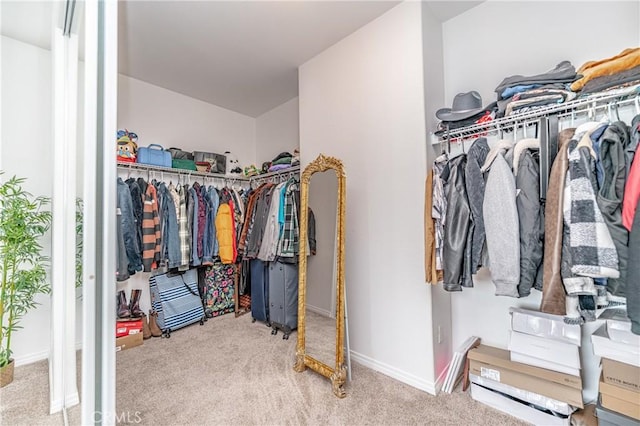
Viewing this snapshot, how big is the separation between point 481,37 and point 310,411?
2.80 meters

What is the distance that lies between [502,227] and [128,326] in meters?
3.06

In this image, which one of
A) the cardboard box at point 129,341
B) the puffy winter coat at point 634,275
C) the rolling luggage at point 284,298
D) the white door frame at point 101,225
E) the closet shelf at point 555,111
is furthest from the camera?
the rolling luggage at point 284,298

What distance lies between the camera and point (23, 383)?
6.31 feet

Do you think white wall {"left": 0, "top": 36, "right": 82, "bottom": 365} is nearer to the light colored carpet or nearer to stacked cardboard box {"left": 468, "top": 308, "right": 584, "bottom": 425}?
the light colored carpet

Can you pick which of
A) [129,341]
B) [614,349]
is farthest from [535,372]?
[129,341]

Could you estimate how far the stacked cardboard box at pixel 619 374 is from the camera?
4.15 feet

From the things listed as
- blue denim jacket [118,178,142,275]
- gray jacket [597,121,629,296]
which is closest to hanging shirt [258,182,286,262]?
blue denim jacket [118,178,142,275]

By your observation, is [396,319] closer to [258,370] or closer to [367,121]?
[258,370]

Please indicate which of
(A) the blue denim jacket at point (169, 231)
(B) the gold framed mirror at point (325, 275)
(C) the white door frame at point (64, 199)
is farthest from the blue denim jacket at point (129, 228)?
(B) the gold framed mirror at point (325, 275)

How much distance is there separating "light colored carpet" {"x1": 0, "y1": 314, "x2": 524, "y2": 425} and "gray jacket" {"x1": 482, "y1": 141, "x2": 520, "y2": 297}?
909 millimetres

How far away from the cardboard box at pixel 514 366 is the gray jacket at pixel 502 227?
0.62m

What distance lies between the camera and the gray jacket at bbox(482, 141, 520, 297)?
1.30m

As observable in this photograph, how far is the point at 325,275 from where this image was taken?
2062 mm

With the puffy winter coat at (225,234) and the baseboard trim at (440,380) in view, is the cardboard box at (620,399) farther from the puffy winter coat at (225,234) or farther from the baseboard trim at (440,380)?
the puffy winter coat at (225,234)
